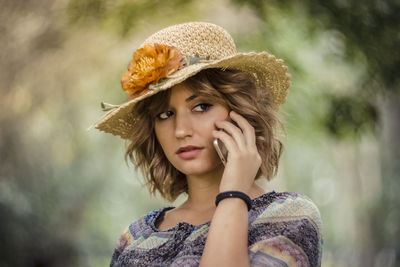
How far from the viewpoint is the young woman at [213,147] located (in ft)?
4.63

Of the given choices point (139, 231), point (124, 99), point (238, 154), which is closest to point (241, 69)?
point (238, 154)

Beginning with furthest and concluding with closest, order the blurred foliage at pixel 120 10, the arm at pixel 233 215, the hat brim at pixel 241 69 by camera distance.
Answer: the blurred foliage at pixel 120 10, the hat brim at pixel 241 69, the arm at pixel 233 215

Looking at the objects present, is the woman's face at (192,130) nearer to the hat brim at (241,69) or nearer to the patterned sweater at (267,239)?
the hat brim at (241,69)

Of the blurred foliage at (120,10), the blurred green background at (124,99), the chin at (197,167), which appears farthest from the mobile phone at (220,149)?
the blurred foliage at (120,10)

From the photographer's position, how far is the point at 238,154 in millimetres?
1474

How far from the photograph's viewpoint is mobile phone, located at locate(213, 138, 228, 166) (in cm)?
152

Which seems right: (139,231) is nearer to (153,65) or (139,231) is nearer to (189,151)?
(189,151)

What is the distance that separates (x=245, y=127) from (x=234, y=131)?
0.17 feet

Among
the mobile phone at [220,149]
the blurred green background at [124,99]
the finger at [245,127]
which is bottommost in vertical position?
the mobile phone at [220,149]

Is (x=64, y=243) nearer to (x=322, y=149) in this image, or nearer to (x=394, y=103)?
(x=322, y=149)

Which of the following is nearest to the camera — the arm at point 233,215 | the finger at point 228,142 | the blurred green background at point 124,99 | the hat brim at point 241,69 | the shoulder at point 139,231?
the arm at point 233,215

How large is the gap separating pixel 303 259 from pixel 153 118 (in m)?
0.77

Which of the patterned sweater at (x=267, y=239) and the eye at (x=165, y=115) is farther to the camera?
the eye at (x=165, y=115)

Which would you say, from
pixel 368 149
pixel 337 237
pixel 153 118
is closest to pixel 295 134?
pixel 368 149
